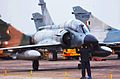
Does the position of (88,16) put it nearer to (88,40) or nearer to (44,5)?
(44,5)

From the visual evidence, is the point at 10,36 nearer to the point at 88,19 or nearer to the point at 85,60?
the point at 88,19

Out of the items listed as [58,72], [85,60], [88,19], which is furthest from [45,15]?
[85,60]

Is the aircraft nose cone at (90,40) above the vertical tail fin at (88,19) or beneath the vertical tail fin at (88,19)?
above

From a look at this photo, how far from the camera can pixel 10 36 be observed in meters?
47.1

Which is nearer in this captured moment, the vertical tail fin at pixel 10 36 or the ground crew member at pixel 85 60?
the ground crew member at pixel 85 60

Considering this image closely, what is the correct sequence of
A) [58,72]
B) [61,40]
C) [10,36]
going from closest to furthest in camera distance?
[58,72] < [61,40] < [10,36]

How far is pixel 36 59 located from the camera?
24.0m

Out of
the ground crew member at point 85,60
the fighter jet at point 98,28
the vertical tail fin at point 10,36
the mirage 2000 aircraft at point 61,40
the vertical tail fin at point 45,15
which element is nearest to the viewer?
the ground crew member at point 85,60

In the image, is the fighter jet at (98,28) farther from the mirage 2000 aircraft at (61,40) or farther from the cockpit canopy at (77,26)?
the cockpit canopy at (77,26)

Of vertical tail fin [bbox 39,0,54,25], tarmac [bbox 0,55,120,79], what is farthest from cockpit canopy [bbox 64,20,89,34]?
vertical tail fin [bbox 39,0,54,25]

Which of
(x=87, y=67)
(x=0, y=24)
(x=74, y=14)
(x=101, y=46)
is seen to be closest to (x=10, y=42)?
(x=0, y=24)

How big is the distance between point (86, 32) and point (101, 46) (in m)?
1.59

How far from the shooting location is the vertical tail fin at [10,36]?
44281 millimetres

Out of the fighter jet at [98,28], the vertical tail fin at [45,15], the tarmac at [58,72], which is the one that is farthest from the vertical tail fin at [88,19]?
the tarmac at [58,72]
